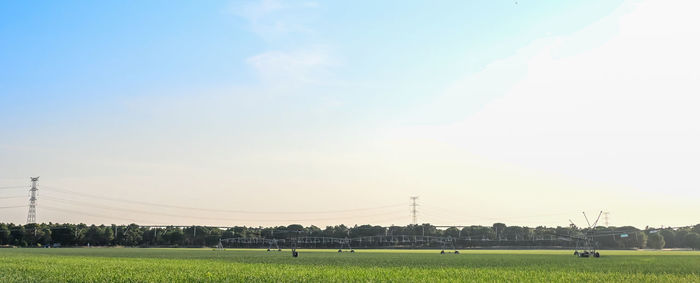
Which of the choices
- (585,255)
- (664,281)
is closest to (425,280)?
(664,281)

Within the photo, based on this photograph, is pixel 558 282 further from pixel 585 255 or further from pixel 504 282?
pixel 585 255

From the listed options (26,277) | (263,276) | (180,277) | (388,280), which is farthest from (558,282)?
(26,277)

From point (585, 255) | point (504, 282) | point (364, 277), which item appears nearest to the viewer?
point (504, 282)

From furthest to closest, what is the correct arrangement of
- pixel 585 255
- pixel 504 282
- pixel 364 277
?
pixel 585 255 < pixel 364 277 < pixel 504 282

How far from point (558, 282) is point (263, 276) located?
21468 millimetres

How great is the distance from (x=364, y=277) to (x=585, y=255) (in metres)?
77.8

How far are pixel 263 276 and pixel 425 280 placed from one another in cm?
1249

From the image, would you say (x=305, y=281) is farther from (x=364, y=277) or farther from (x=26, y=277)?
(x=26, y=277)

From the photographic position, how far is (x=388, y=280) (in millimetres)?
42125

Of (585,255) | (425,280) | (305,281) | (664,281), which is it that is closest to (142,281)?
(305,281)

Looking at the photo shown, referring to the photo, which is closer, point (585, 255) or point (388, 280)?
point (388, 280)

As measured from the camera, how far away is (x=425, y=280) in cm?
4253

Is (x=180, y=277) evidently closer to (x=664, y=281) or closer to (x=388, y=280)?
(x=388, y=280)

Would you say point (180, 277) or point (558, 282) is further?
point (180, 277)
